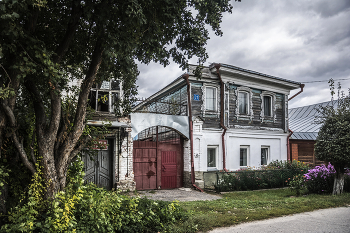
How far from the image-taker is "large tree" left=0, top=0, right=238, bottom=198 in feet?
14.6

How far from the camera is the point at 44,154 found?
482cm

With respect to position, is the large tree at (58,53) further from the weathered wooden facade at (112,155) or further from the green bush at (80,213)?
the weathered wooden facade at (112,155)

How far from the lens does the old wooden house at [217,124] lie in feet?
42.2

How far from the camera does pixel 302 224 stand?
6043 mm

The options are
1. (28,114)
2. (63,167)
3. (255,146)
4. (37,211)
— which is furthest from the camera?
(255,146)

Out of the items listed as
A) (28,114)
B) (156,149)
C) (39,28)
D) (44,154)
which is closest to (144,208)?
(44,154)

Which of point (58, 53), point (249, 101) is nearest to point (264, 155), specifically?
point (249, 101)

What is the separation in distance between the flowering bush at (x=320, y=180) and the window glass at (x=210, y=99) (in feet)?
18.6

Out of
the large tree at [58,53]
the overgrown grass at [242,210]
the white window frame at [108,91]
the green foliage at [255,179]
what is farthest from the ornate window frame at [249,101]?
the large tree at [58,53]

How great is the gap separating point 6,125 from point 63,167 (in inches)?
48.7

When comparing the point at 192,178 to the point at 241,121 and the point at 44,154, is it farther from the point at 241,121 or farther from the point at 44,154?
the point at 44,154

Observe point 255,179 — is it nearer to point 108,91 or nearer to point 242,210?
point 242,210

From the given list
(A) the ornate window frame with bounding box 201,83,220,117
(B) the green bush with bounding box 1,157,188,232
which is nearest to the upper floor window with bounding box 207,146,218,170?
(A) the ornate window frame with bounding box 201,83,220,117

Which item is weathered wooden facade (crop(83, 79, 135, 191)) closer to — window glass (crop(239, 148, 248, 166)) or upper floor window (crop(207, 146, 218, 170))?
upper floor window (crop(207, 146, 218, 170))
